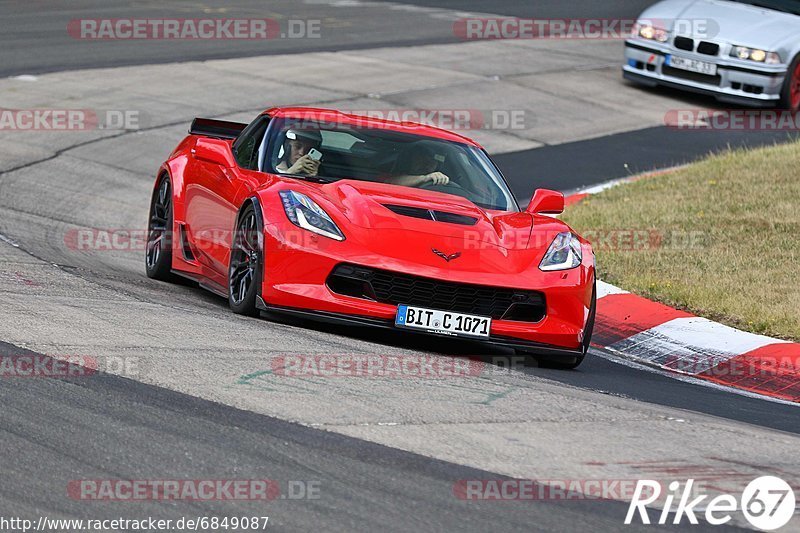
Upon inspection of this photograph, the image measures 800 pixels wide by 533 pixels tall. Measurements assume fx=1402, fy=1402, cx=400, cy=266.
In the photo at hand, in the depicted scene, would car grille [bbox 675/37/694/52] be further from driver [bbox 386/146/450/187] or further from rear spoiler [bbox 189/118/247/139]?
driver [bbox 386/146/450/187]

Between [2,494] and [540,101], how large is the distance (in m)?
14.9

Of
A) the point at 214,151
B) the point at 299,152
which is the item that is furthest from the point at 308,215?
the point at 214,151

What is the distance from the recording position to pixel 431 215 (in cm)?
792

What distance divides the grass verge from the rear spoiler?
2.97m

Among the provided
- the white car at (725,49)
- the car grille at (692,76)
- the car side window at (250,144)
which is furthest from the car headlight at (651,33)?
the car side window at (250,144)

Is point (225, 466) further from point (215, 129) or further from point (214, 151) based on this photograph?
point (215, 129)

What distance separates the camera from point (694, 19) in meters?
18.6

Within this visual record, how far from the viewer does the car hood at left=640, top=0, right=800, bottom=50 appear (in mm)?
18219

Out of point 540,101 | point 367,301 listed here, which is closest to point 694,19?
point 540,101

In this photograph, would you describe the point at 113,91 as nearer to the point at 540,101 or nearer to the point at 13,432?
the point at 540,101

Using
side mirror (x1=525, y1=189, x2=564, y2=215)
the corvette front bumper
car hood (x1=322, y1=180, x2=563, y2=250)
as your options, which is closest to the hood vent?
car hood (x1=322, y1=180, x2=563, y2=250)

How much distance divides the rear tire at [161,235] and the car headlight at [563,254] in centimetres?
287

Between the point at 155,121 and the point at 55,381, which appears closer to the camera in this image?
the point at 55,381

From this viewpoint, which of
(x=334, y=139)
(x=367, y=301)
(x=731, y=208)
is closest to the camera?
(x=367, y=301)
